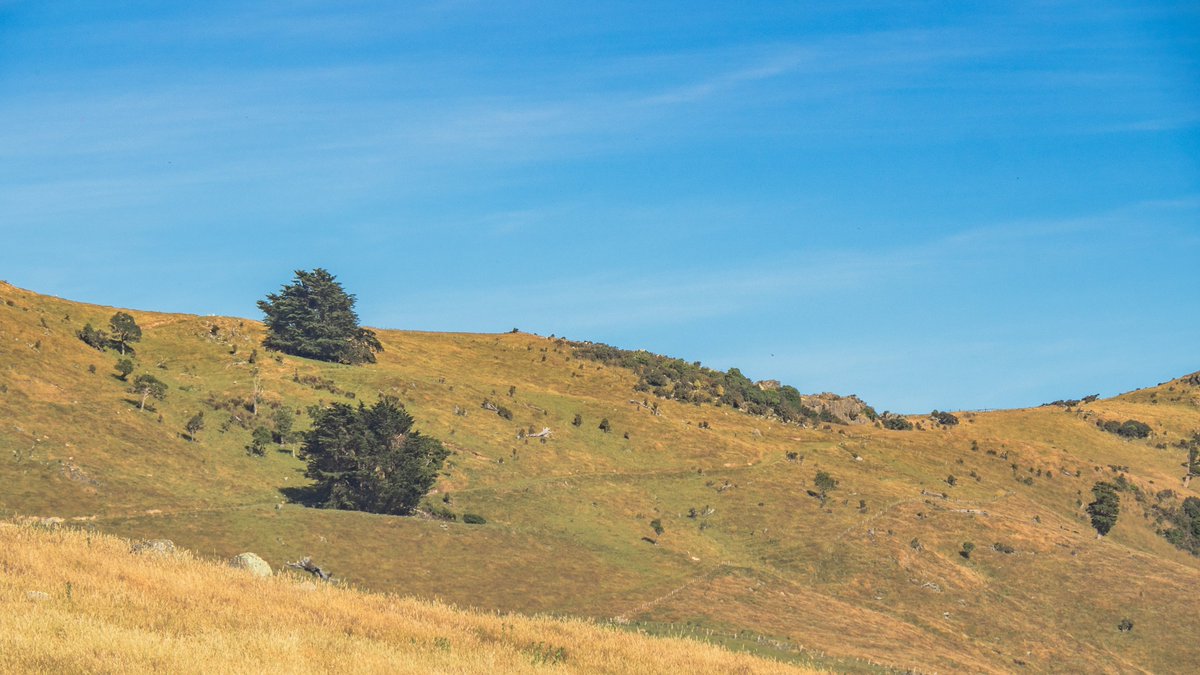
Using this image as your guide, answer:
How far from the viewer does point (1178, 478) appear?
381 feet

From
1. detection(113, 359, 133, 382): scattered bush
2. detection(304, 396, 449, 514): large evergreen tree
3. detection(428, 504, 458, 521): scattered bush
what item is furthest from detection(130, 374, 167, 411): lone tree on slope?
detection(428, 504, 458, 521): scattered bush

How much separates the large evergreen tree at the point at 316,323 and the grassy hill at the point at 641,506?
9.32ft

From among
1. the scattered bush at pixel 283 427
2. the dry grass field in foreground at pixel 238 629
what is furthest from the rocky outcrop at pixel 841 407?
the dry grass field in foreground at pixel 238 629

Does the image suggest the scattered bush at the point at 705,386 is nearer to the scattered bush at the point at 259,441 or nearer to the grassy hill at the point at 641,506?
the grassy hill at the point at 641,506

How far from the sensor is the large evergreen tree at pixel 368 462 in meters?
69.6

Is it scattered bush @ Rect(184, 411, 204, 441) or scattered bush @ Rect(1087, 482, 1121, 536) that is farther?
scattered bush @ Rect(1087, 482, 1121, 536)

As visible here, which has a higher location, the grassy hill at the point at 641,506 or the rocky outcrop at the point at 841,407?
the rocky outcrop at the point at 841,407

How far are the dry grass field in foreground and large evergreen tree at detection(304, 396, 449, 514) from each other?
135 feet

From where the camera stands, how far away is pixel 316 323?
110 metres

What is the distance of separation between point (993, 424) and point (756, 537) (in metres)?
64.8

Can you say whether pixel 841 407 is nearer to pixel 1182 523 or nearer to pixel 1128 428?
pixel 1128 428

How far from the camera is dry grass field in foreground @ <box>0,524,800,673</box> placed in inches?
694

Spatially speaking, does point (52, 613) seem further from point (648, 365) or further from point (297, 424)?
point (648, 365)

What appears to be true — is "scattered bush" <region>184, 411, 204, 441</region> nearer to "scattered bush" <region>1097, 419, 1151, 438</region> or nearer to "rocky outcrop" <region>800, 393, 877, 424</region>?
"rocky outcrop" <region>800, 393, 877, 424</region>
